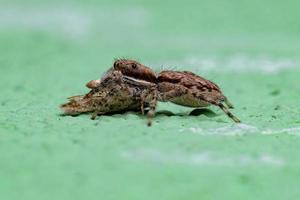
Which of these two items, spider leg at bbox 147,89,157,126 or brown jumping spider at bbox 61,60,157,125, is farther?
brown jumping spider at bbox 61,60,157,125

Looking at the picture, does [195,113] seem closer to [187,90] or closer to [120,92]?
[187,90]

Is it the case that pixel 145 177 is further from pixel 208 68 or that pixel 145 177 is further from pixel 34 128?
pixel 208 68

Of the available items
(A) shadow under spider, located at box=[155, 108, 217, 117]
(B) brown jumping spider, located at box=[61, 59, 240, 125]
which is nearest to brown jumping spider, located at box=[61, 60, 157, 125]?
(B) brown jumping spider, located at box=[61, 59, 240, 125]

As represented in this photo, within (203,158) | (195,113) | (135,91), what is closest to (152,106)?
(135,91)

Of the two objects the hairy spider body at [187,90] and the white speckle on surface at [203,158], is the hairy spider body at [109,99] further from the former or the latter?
the white speckle on surface at [203,158]

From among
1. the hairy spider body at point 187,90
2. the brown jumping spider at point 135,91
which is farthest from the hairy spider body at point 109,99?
the hairy spider body at point 187,90

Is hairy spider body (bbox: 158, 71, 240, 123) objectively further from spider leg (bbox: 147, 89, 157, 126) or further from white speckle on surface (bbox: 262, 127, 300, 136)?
white speckle on surface (bbox: 262, 127, 300, 136)
